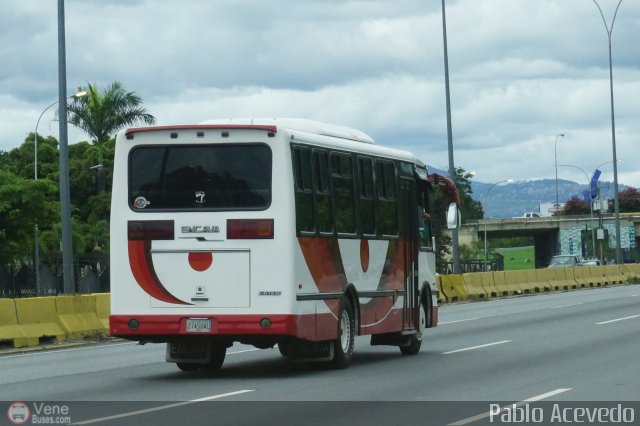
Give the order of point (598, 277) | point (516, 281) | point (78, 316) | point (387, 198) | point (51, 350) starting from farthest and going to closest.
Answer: point (598, 277) < point (516, 281) < point (78, 316) < point (51, 350) < point (387, 198)

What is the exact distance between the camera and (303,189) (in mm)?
17328

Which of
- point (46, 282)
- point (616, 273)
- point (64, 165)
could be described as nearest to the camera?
point (64, 165)

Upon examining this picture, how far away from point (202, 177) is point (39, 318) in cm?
871

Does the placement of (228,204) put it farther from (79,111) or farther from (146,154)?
(79,111)

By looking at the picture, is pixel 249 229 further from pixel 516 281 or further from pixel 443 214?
pixel 516 281

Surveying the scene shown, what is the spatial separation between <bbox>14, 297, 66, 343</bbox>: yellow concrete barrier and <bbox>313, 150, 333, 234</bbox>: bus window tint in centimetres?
809

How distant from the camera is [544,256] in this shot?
435 ft

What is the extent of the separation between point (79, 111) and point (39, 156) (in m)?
3.28

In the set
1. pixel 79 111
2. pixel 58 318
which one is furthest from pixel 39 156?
pixel 58 318

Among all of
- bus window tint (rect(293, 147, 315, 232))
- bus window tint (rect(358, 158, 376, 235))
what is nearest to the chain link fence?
bus window tint (rect(358, 158, 376, 235))

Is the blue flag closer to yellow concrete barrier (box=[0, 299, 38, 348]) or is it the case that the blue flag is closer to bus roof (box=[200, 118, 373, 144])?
yellow concrete barrier (box=[0, 299, 38, 348])

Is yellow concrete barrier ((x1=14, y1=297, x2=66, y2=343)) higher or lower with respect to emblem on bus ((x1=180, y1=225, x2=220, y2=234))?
lower

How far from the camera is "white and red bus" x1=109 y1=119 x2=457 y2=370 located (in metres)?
16.8

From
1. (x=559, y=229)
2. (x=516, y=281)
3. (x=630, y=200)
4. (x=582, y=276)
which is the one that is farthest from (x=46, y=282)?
(x=630, y=200)
